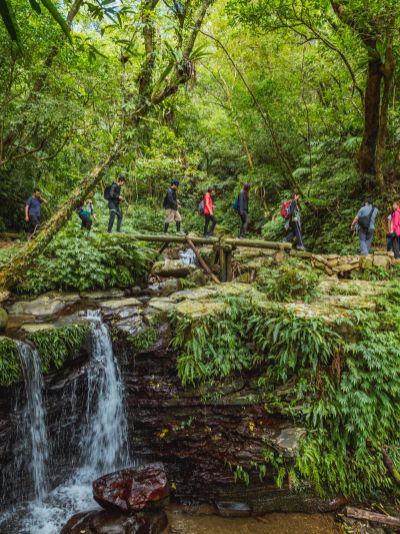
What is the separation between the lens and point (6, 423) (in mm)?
5070

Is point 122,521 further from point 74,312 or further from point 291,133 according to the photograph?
point 291,133

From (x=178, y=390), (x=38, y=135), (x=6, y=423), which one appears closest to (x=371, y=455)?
(x=178, y=390)

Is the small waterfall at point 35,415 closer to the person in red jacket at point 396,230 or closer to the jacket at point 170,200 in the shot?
the jacket at point 170,200

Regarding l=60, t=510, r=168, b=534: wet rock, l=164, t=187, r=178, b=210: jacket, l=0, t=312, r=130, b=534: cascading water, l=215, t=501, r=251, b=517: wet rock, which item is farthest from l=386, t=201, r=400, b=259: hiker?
l=60, t=510, r=168, b=534: wet rock

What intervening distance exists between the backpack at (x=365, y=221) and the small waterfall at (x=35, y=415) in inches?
358

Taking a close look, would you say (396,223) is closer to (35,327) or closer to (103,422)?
(103,422)

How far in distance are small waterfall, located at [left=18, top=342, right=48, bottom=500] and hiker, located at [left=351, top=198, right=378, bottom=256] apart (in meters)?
9.07

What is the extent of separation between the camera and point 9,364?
5.02m

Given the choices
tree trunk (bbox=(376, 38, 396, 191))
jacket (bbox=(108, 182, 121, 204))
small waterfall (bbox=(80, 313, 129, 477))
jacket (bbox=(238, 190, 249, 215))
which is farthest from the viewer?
jacket (bbox=(238, 190, 249, 215))

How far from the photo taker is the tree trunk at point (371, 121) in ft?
34.3

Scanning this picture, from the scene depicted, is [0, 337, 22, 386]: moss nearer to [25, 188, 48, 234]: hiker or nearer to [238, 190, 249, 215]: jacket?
[25, 188, 48, 234]: hiker

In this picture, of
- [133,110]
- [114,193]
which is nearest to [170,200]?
[114,193]

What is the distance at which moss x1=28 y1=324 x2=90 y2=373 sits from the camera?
5398 millimetres

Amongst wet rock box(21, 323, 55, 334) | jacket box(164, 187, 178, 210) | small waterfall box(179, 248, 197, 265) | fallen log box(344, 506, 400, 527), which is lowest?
fallen log box(344, 506, 400, 527)
